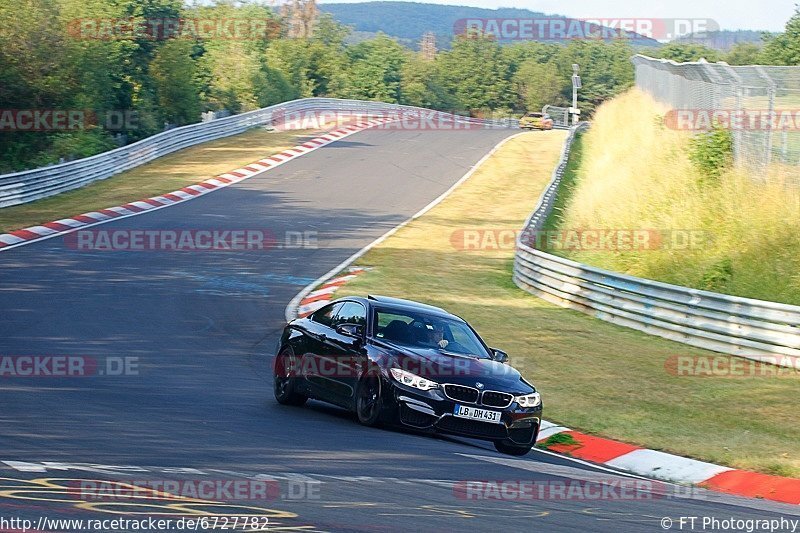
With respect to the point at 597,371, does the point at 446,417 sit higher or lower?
higher

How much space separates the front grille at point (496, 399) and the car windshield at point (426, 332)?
3.01 feet

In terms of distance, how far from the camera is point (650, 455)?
11477mm

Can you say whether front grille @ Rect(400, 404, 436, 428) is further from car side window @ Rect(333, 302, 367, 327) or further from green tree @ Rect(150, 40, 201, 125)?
green tree @ Rect(150, 40, 201, 125)

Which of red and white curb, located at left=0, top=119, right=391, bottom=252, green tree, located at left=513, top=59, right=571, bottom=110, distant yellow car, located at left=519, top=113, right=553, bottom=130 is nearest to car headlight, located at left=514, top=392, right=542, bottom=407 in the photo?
red and white curb, located at left=0, top=119, right=391, bottom=252

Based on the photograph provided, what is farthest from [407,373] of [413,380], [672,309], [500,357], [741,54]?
[741,54]

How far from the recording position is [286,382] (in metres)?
12.8

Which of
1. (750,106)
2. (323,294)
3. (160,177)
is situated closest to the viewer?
(323,294)

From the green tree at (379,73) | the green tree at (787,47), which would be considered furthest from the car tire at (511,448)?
the green tree at (379,73)

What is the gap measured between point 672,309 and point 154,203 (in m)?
17.6

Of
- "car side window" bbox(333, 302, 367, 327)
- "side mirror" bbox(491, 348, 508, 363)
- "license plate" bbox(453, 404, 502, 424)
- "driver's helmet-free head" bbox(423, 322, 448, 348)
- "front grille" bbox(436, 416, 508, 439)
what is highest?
"car side window" bbox(333, 302, 367, 327)

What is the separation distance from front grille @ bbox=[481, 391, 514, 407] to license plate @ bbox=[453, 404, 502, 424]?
83 millimetres

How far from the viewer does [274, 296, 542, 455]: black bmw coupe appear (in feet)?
35.9

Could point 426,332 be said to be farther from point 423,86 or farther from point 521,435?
point 423,86

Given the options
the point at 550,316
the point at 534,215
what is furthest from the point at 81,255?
the point at 534,215
